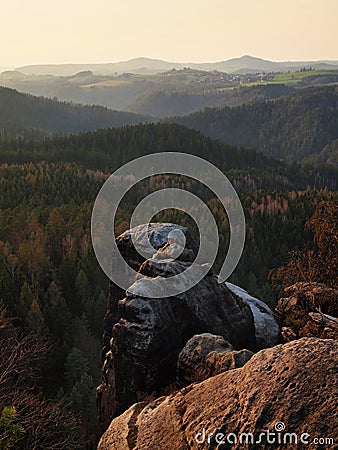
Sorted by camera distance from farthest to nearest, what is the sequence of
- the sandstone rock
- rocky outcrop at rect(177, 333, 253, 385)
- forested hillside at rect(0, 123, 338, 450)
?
forested hillside at rect(0, 123, 338, 450)
the sandstone rock
rocky outcrop at rect(177, 333, 253, 385)

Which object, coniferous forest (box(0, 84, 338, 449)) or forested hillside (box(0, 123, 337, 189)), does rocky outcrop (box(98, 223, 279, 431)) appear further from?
forested hillside (box(0, 123, 337, 189))

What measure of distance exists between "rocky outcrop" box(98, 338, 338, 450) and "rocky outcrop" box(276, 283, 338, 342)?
450 inches

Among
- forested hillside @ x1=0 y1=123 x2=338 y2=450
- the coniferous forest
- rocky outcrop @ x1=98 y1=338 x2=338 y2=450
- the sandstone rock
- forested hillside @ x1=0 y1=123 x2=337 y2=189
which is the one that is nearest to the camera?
rocky outcrop @ x1=98 y1=338 x2=338 y2=450

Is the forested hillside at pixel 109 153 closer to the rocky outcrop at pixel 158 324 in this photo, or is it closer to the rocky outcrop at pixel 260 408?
the rocky outcrop at pixel 158 324

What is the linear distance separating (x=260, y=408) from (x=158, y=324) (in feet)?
29.5

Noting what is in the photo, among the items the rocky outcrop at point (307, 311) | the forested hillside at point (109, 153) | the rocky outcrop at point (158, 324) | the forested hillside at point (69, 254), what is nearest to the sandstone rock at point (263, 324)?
the rocky outcrop at point (158, 324)

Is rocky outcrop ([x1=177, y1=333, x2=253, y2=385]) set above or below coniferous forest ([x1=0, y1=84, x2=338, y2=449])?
above

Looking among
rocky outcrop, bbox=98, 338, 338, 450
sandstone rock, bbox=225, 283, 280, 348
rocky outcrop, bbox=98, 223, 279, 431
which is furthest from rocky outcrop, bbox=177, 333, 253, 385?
sandstone rock, bbox=225, 283, 280, 348

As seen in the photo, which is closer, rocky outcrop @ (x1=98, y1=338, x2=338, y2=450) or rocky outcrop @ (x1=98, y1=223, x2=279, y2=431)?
rocky outcrop @ (x1=98, y1=338, x2=338, y2=450)

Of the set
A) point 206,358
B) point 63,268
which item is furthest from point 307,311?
point 63,268

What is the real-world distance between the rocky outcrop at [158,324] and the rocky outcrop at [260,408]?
143 inches

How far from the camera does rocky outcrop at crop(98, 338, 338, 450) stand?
1049cm

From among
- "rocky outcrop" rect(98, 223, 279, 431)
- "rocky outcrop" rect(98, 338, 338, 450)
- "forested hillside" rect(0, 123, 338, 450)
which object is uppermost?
"rocky outcrop" rect(98, 338, 338, 450)

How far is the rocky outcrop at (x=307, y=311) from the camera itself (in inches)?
914
